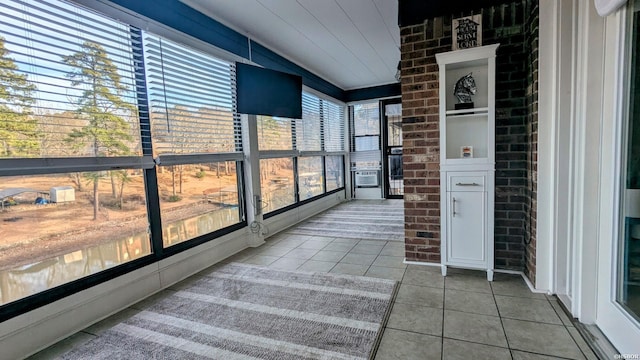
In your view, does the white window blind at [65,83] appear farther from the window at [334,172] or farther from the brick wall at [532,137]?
the window at [334,172]

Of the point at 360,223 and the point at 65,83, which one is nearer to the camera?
the point at 65,83

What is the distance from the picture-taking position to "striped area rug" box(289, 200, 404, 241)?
3.97 meters

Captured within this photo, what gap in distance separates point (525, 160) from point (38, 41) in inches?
137

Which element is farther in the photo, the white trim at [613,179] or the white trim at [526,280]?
the white trim at [526,280]

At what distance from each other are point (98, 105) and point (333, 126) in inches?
181

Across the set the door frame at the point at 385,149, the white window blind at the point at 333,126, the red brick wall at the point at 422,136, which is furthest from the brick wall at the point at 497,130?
the door frame at the point at 385,149

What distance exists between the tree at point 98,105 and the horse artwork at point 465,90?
2.67 meters

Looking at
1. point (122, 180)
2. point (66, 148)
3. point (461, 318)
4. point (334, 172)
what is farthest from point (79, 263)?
point (334, 172)

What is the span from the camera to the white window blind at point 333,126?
5.95 meters

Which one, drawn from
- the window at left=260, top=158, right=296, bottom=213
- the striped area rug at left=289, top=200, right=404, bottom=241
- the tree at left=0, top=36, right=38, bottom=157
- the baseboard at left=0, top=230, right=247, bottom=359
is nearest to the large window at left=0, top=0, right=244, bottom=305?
the tree at left=0, top=36, right=38, bottom=157

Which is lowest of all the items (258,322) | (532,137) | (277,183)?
(258,322)

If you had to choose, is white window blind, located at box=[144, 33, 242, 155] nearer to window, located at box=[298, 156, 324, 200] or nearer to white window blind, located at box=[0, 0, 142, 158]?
white window blind, located at box=[0, 0, 142, 158]

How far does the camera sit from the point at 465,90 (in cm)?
251

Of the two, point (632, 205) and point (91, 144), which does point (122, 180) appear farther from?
point (632, 205)
